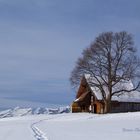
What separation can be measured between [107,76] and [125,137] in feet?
129

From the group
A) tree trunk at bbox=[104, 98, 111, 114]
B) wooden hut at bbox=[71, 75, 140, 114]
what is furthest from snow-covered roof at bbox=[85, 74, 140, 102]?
tree trunk at bbox=[104, 98, 111, 114]

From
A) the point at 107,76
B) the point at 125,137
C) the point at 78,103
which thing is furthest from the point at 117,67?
the point at 125,137

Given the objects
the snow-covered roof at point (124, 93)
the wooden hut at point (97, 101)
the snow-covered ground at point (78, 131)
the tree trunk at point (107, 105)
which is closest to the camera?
the snow-covered ground at point (78, 131)

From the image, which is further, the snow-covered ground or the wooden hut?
the wooden hut

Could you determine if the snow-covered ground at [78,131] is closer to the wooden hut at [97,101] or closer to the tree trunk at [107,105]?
the tree trunk at [107,105]

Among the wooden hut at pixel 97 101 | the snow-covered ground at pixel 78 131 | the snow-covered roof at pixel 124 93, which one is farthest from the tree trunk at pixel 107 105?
the snow-covered ground at pixel 78 131

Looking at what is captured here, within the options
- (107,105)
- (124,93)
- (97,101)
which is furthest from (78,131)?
(97,101)

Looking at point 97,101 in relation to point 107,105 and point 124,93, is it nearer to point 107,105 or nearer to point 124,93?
point 107,105

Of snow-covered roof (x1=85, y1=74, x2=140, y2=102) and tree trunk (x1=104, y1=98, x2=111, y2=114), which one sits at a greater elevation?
snow-covered roof (x1=85, y1=74, x2=140, y2=102)

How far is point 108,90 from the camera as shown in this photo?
198 ft

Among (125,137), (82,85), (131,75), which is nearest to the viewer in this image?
(125,137)

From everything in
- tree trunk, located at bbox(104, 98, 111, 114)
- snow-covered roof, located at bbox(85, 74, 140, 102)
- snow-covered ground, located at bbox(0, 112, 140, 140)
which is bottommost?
snow-covered ground, located at bbox(0, 112, 140, 140)

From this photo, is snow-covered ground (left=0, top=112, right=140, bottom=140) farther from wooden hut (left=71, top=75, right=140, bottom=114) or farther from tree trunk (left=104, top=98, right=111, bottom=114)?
wooden hut (left=71, top=75, right=140, bottom=114)

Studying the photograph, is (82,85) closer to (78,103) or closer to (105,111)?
(78,103)
